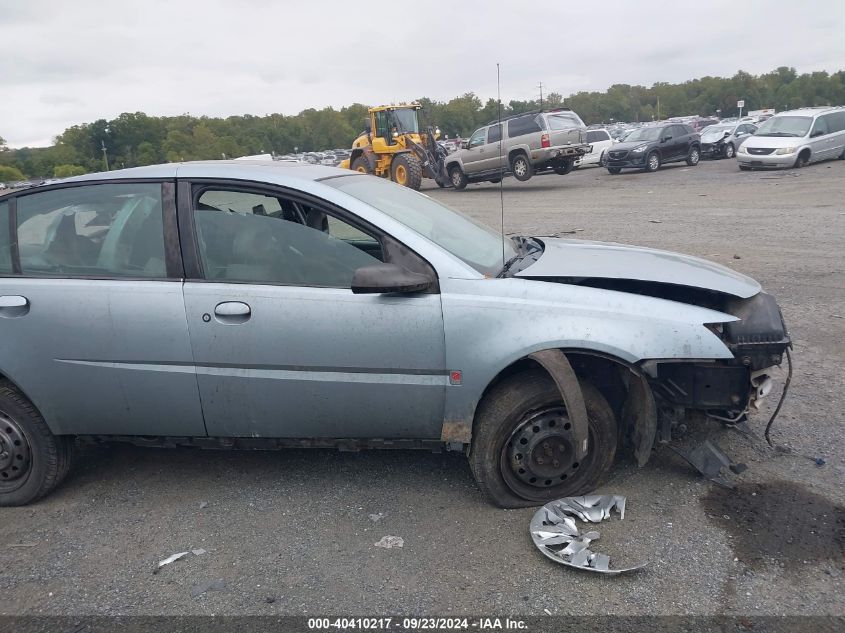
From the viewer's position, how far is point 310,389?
345cm

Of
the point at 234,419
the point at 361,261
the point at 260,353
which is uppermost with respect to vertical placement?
the point at 361,261

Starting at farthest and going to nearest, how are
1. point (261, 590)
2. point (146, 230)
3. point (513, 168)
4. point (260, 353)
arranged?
point (513, 168) < point (146, 230) < point (260, 353) < point (261, 590)

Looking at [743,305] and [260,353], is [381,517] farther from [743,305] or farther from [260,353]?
[743,305]

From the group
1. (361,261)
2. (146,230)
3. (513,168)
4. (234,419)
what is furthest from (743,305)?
(513,168)

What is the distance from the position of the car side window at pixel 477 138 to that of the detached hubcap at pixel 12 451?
19.8 meters

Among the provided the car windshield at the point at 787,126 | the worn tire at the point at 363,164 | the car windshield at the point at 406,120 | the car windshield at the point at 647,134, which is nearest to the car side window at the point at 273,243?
the worn tire at the point at 363,164

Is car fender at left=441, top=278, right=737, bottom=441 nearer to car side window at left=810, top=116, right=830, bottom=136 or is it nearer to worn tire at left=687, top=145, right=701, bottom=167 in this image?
car side window at left=810, top=116, right=830, bottom=136

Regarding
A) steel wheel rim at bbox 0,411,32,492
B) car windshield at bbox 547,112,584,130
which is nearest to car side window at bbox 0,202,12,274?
steel wheel rim at bbox 0,411,32,492

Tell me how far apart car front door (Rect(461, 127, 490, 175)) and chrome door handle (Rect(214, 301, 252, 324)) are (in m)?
19.3

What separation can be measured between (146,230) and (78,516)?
1569 millimetres

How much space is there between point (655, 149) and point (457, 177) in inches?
277

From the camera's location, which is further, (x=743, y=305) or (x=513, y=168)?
(x=513, y=168)

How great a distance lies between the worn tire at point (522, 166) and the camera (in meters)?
20.6

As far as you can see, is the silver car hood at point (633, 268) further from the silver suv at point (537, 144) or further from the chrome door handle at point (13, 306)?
the silver suv at point (537, 144)
